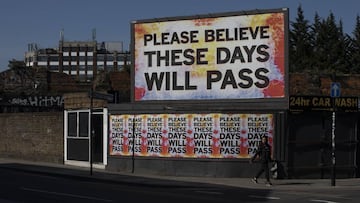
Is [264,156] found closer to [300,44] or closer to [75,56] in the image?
[300,44]

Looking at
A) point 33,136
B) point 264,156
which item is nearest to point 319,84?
point 264,156

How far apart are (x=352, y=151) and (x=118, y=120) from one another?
32.2ft

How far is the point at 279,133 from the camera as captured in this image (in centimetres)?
2491

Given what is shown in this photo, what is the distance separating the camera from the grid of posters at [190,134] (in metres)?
25.2

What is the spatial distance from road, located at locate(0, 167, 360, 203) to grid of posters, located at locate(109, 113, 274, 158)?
2543mm

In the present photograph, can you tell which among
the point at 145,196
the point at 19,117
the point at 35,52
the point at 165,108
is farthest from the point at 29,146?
the point at 35,52

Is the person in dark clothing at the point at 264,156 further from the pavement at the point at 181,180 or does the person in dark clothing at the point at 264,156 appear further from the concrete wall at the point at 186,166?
the concrete wall at the point at 186,166

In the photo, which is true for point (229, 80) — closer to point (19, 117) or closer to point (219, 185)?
point (219, 185)

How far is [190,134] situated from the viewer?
26172 mm

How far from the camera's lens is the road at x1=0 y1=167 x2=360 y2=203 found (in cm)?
1717

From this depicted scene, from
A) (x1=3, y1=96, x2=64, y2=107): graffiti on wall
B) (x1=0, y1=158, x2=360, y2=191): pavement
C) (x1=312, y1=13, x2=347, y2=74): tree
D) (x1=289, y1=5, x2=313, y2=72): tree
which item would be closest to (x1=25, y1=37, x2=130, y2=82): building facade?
(x1=289, y1=5, x2=313, y2=72): tree

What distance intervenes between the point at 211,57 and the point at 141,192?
9161 millimetres

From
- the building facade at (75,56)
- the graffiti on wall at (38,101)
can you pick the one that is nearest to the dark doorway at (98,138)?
the graffiti on wall at (38,101)

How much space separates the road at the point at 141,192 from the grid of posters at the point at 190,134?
8.34 ft
